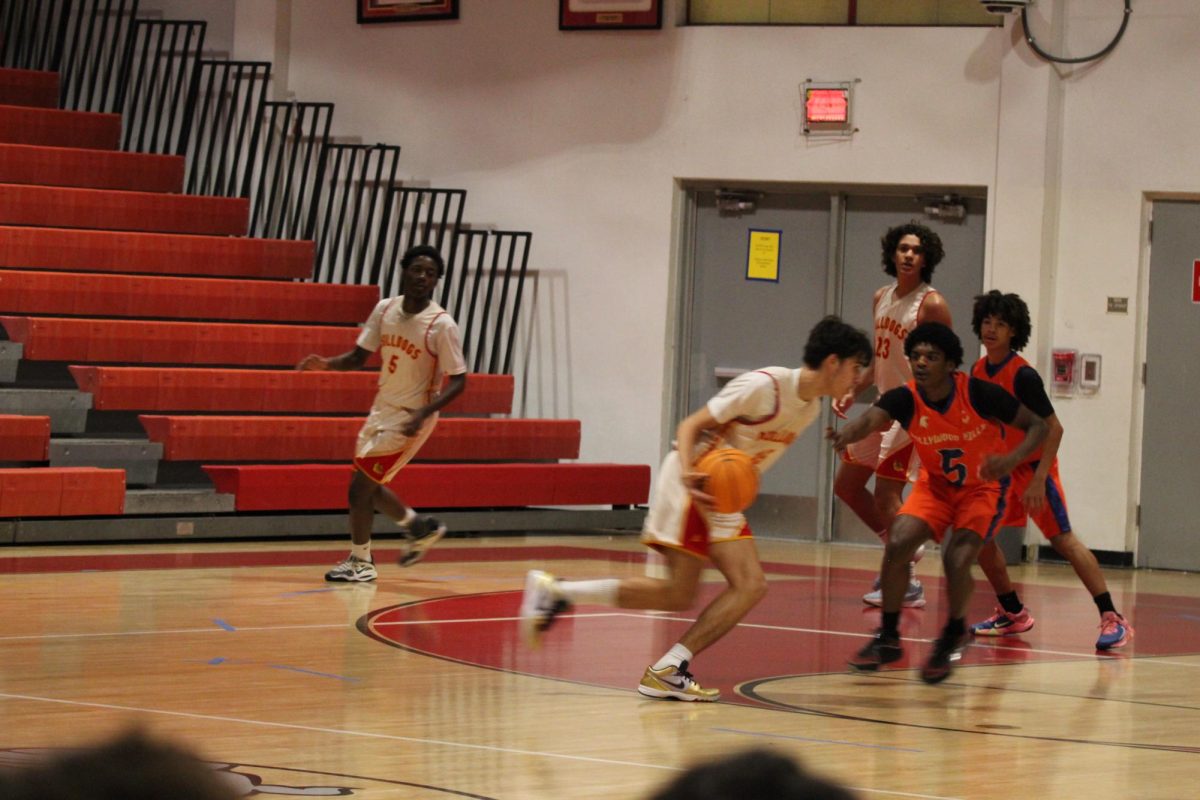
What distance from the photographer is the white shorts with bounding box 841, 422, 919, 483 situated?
7910 millimetres

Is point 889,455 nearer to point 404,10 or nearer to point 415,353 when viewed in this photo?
point 415,353

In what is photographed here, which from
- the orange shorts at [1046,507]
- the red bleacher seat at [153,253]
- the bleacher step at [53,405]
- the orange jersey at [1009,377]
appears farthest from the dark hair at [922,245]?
the red bleacher seat at [153,253]

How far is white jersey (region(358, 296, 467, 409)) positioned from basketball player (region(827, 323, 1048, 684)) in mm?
2490

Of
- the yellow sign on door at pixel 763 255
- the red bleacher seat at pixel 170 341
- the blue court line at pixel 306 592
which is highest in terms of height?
the yellow sign on door at pixel 763 255

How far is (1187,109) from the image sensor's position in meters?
10.6

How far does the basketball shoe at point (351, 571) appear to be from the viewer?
809 centimetres

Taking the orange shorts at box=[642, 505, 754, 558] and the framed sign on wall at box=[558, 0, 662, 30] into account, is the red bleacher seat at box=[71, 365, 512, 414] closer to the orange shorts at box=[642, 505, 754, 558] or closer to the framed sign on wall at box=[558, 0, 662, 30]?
the framed sign on wall at box=[558, 0, 662, 30]

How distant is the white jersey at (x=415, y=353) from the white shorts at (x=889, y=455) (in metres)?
1.94

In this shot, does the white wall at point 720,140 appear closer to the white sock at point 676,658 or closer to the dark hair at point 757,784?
the white sock at point 676,658

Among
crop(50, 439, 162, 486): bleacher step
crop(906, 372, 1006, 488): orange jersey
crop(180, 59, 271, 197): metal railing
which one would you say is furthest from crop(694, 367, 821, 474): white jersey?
crop(180, 59, 271, 197): metal railing

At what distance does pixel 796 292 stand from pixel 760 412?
6.58m

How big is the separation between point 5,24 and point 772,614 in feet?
32.1

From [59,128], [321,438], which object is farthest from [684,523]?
[59,128]

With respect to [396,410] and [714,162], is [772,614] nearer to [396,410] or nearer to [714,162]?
[396,410]
